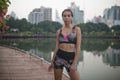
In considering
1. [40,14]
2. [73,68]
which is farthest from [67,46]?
[40,14]

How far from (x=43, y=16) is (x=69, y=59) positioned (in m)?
27.9

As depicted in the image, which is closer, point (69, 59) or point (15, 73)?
point (69, 59)

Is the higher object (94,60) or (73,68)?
(73,68)

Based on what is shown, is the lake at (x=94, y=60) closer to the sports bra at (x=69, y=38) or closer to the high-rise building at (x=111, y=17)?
the high-rise building at (x=111, y=17)

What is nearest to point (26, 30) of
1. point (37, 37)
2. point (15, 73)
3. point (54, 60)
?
point (37, 37)

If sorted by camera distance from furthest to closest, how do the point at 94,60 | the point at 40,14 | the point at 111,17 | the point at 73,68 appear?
the point at 40,14 → the point at 111,17 → the point at 94,60 → the point at 73,68

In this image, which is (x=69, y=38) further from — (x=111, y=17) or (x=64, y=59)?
(x=111, y=17)

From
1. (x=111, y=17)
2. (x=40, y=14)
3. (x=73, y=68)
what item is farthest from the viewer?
(x=40, y=14)

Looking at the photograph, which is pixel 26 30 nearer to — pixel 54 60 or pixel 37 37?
pixel 37 37

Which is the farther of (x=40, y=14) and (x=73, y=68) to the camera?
(x=40, y=14)

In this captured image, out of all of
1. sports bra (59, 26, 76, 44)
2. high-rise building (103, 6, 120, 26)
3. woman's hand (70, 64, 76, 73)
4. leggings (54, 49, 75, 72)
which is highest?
high-rise building (103, 6, 120, 26)

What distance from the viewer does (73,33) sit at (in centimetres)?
168

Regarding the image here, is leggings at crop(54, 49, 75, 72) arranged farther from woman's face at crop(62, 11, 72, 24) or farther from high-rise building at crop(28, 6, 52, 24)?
high-rise building at crop(28, 6, 52, 24)

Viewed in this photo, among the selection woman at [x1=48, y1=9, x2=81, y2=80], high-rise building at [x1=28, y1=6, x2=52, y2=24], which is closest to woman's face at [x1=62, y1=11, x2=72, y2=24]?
woman at [x1=48, y1=9, x2=81, y2=80]
